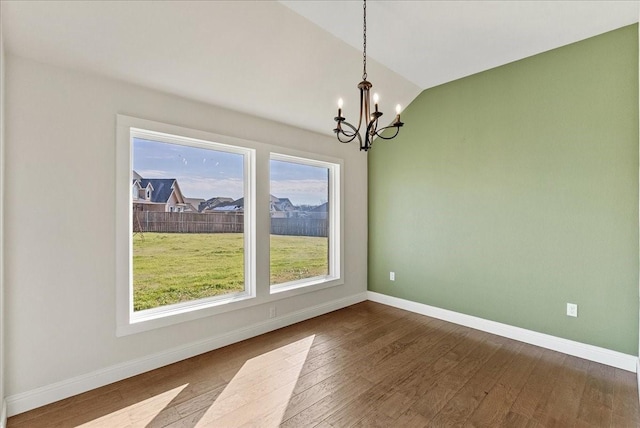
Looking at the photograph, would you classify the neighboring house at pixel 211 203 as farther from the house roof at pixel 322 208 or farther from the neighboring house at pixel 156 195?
the house roof at pixel 322 208

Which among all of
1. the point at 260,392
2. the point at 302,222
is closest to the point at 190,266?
the point at 260,392

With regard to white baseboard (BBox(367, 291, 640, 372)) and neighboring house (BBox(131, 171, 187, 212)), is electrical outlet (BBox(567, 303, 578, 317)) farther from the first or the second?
neighboring house (BBox(131, 171, 187, 212))

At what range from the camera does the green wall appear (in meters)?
2.76

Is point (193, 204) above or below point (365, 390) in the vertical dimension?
above

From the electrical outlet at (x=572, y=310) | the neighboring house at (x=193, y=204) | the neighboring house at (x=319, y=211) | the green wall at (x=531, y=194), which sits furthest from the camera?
the neighboring house at (x=319, y=211)

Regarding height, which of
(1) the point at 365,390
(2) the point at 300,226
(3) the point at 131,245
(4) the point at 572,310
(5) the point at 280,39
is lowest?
(1) the point at 365,390

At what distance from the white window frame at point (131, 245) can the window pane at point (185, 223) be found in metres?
0.07

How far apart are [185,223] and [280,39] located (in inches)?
76.3

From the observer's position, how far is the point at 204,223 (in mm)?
3195

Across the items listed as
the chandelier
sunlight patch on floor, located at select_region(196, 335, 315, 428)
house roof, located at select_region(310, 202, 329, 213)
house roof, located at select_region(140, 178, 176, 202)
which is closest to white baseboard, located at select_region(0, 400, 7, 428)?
sunlight patch on floor, located at select_region(196, 335, 315, 428)

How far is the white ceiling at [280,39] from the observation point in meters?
2.08

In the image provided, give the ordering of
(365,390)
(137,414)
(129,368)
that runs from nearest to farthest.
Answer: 1. (137,414)
2. (365,390)
3. (129,368)

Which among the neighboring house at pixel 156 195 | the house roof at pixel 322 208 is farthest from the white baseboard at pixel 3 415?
the house roof at pixel 322 208

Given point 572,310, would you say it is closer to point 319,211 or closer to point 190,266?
point 319,211
